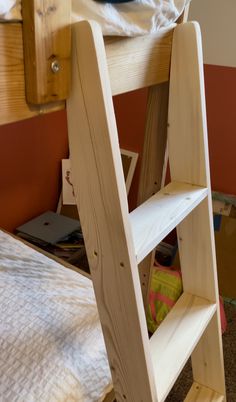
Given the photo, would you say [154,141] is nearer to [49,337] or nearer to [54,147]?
[49,337]

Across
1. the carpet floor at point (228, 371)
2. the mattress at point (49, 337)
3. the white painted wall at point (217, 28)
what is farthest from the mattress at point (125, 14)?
the carpet floor at point (228, 371)

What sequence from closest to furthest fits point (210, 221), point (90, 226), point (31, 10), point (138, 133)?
point (31, 10), point (90, 226), point (210, 221), point (138, 133)

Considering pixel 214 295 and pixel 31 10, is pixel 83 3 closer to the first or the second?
pixel 31 10

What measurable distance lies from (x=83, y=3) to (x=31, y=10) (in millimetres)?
108

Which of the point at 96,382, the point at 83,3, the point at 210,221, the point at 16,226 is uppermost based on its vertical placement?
the point at 83,3

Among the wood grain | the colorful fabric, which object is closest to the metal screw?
the wood grain

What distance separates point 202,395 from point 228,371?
1.65ft

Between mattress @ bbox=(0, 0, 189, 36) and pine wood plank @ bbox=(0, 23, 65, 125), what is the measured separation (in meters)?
0.02

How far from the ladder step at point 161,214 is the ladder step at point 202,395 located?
646 millimetres

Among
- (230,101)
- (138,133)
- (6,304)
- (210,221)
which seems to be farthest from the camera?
(138,133)

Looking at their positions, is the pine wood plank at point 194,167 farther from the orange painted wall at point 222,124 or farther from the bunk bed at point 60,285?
the orange painted wall at point 222,124

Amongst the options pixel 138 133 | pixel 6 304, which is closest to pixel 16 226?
pixel 138 133

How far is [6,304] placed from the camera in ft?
3.95

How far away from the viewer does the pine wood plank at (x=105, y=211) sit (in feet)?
2.09
